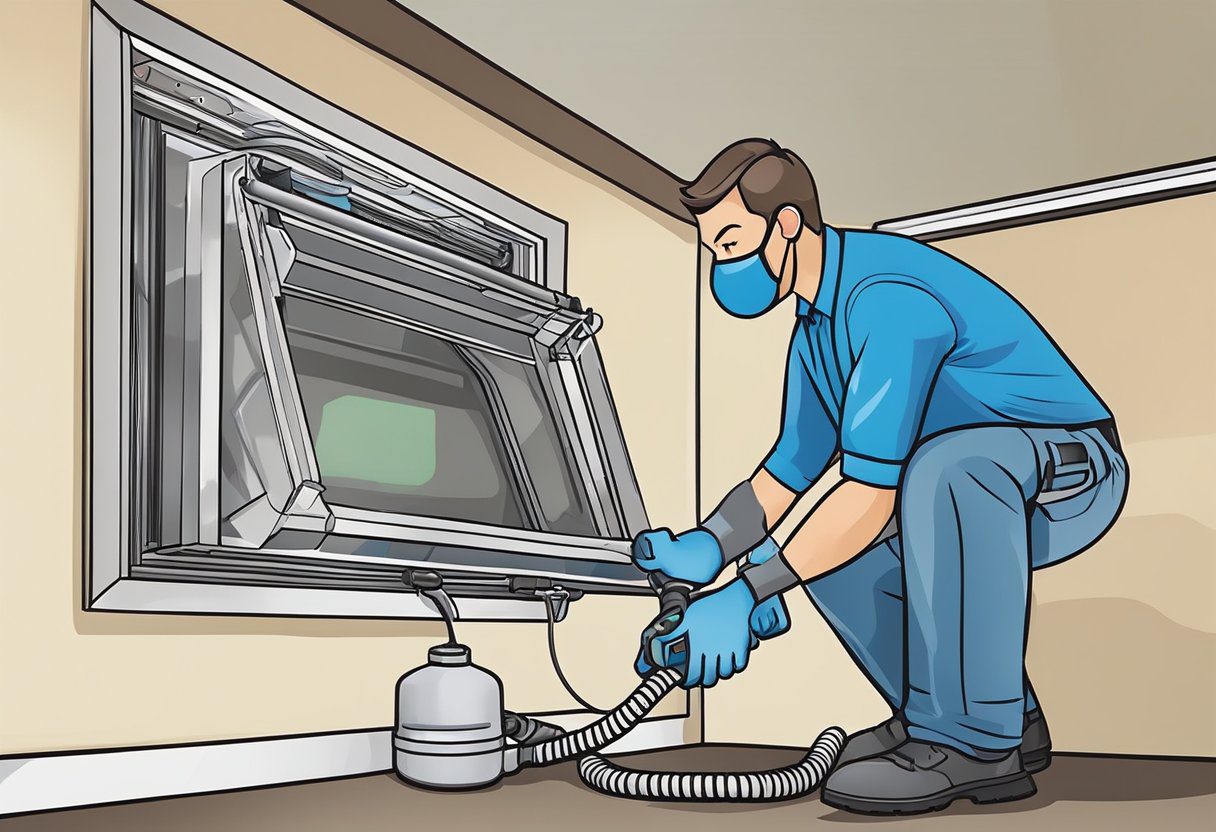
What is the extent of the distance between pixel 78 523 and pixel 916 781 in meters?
1.16

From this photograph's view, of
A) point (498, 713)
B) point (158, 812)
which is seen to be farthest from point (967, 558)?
point (158, 812)

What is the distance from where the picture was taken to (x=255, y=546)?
4.62 ft

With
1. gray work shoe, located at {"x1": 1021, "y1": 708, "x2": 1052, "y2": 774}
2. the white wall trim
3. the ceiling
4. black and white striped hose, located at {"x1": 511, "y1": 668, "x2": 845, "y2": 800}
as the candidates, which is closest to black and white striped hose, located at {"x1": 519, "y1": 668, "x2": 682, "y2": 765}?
black and white striped hose, located at {"x1": 511, "y1": 668, "x2": 845, "y2": 800}

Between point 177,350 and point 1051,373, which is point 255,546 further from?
point 1051,373

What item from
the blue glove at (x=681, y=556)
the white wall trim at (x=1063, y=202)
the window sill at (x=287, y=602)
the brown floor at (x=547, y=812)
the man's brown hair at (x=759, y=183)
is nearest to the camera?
the brown floor at (x=547, y=812)

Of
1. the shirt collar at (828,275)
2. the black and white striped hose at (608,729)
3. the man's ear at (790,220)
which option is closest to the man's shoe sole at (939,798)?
the black and white striped hose at (608,729)

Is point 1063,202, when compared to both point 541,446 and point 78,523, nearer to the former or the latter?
point 541,446

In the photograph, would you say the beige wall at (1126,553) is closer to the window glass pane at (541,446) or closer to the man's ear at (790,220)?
the window glass pane at (541,446)

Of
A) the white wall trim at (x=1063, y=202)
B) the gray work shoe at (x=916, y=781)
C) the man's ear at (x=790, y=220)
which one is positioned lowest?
the gray work shoe at (x=916, y=781)

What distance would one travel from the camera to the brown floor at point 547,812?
4.20 ft

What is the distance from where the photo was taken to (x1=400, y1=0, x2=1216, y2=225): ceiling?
2137 millimetres

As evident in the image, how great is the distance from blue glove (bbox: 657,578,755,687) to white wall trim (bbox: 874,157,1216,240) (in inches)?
63.5

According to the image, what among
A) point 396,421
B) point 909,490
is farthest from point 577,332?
point 909,490

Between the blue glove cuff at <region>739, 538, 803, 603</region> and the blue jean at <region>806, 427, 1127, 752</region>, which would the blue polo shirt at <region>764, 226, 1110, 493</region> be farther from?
the blue glove cuff at <region>739, 538, 803, 603</region>
